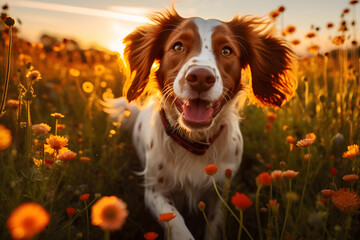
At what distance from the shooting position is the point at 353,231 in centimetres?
148

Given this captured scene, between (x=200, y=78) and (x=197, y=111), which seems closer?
(x=200, y=78)

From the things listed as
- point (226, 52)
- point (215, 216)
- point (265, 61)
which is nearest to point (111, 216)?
point (215, 216)

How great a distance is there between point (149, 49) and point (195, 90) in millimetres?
792

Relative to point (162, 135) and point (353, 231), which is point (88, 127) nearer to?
point (162, 135)

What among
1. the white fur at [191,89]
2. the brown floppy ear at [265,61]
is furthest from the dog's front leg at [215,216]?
the brown floppy ear at [265,61]

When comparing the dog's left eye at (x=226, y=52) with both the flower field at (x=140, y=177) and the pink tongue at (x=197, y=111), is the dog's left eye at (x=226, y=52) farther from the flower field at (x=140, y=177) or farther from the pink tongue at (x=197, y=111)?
the flower field at (x=140, y=177)

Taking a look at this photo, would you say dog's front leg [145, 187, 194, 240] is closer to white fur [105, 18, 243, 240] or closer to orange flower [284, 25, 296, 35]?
white fur [105, 18, 243, 240]

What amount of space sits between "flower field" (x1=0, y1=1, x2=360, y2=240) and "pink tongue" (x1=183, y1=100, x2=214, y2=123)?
482 millimetres

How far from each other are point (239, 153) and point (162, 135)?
662 mm

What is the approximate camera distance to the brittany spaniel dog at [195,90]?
5.98ft

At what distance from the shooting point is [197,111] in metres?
1.85

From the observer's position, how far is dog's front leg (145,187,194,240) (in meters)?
1.65

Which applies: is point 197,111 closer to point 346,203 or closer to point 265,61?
point 265,61

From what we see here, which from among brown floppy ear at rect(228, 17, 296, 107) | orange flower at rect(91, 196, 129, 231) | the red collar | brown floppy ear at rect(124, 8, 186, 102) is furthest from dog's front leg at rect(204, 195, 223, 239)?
orange flower at rect(91, 196, 129, 231)
